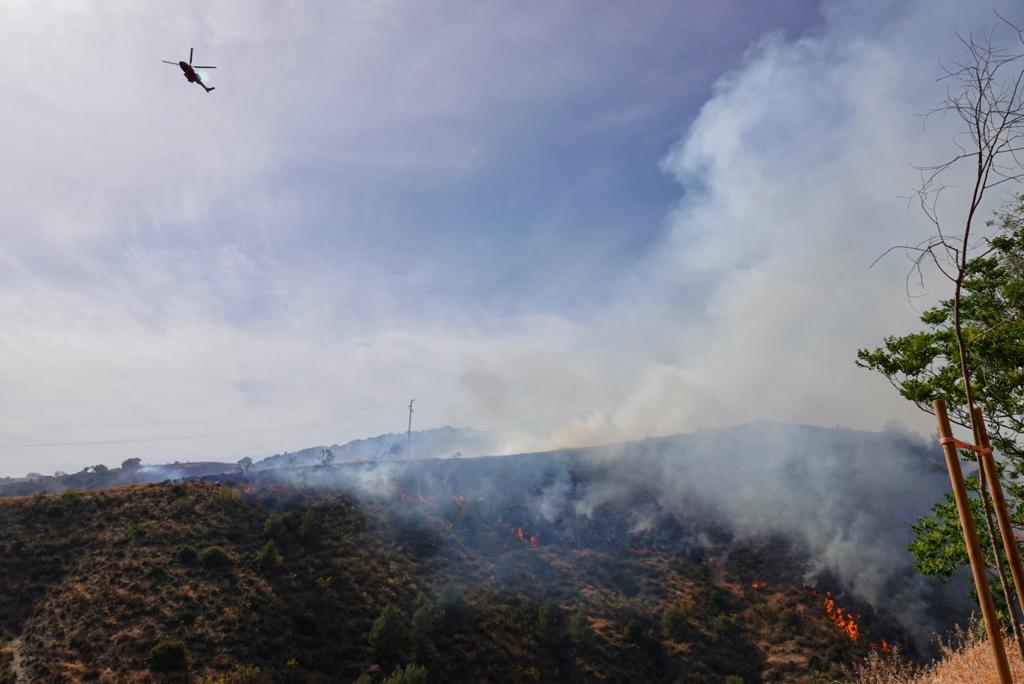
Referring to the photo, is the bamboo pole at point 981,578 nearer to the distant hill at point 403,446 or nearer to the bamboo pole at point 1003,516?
the bamboo pole at point 1003,516

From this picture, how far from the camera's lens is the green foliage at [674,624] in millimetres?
38094

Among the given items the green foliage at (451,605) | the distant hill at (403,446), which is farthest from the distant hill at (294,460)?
the green foliage at (451,605)

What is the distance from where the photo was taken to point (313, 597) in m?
34.8

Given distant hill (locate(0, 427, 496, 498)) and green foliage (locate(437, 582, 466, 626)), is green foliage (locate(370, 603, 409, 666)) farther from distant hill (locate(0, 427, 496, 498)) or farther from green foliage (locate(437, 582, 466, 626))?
distant hill (locate(0, 427, 496, 498))

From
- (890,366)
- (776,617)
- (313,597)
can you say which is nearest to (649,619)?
(776,617)

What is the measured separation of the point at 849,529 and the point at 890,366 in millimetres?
45138

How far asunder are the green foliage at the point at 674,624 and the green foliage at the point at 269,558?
27875 mm

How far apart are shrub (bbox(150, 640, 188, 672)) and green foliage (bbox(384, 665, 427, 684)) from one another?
33.3 ft

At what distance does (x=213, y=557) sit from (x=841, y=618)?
4546 cm

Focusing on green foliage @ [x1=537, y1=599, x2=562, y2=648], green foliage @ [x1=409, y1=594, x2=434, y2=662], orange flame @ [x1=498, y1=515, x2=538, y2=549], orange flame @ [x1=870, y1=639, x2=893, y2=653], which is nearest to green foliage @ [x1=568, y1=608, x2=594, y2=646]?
green foliage @ [x1=537, y1=599, x2=562, y2=648]

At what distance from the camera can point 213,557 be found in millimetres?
36594

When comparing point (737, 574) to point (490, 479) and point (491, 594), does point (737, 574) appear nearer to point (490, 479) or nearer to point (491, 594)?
point (491, 594)

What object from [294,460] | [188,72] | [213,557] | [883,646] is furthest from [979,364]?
[294,460]

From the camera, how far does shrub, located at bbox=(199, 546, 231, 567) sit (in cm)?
3638
